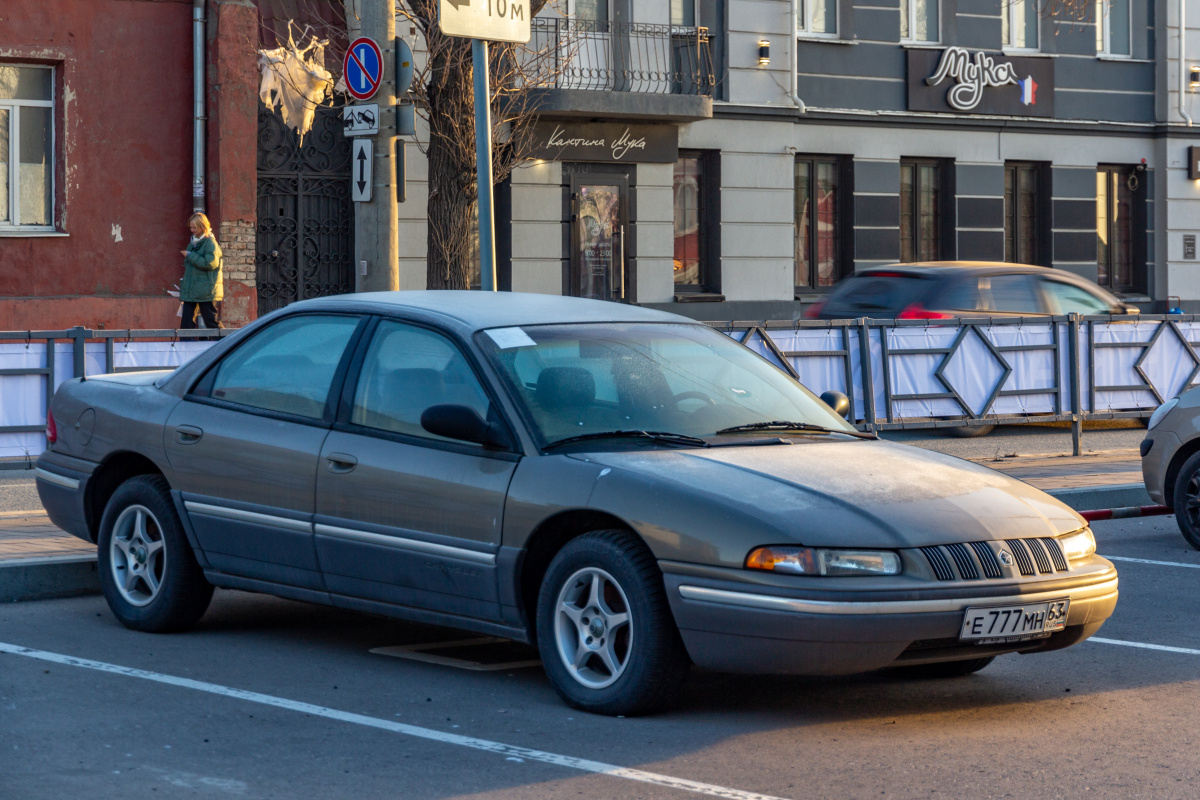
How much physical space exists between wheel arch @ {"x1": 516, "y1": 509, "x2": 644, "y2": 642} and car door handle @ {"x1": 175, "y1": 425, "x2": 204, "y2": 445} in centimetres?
181

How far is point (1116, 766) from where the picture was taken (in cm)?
506

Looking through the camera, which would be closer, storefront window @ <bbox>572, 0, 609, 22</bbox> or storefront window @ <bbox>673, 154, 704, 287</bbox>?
storefront window @ <bbox>572, 0, 609, 22</bbox>

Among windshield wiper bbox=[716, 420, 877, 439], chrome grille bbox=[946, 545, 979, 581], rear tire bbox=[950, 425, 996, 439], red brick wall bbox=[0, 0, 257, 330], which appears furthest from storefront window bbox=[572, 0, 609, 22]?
chrome grille bbox=[946, 545, 979, 581]

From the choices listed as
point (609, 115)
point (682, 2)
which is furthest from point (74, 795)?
point (682, 2)

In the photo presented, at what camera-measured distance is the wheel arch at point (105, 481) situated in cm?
730

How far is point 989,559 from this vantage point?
5418 mm

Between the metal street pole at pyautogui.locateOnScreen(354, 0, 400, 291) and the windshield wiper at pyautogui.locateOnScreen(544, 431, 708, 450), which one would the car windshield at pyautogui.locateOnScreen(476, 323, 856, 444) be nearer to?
the windshield wiper at pyautogui.locateOnScreen(544, 431, 708, 450)

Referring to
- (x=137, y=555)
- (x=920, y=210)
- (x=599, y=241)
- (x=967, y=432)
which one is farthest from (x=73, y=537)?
(x=920, y=210)

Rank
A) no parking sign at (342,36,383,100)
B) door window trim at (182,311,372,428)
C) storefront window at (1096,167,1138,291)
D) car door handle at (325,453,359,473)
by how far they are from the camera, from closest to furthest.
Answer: car door handle at (325,453,359,473) → door window trim at (182,311,372,428) → no parking sign at (342,36,383,100) → storefront window at (1096,167,1138,291)

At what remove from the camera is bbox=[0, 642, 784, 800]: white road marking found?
15.6 ft

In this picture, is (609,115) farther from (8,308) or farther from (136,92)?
(8,308)

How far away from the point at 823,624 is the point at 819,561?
20 cm

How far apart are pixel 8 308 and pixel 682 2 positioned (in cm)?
1076

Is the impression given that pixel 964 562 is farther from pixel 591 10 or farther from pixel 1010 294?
pixel 591 10
